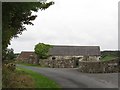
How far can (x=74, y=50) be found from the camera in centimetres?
7006

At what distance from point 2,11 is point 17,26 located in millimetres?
6924

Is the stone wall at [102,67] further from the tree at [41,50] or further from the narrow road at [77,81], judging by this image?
the tree at [41,50]

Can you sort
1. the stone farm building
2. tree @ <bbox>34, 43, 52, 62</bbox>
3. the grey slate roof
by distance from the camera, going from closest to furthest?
tree @ <bbox>34, 43, 52, 62</bbox>
the stone farm building
the grey slate roof

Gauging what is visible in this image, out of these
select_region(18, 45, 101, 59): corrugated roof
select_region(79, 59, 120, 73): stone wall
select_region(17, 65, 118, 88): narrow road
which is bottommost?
select_region(17, 65, 118, 88): narrow road

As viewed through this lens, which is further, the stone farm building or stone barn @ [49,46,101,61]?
stone barn @ [49,46,101,61]

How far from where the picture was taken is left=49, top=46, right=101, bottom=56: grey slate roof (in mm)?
68188

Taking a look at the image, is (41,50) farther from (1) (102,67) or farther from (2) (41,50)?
(1) (102,67)

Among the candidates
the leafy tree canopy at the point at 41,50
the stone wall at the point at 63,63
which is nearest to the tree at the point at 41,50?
the leafy tree canopy at the point at 41,50

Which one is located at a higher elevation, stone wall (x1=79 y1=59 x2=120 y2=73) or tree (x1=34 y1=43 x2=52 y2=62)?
tree (x1=34 y1=43 x2=52 y2=62)

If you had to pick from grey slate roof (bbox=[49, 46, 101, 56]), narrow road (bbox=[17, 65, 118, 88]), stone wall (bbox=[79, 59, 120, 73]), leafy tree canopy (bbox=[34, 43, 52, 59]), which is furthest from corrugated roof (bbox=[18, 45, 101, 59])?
narrow road (bbox=[17, 65, 118, 88])

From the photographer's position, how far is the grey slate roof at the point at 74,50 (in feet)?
224

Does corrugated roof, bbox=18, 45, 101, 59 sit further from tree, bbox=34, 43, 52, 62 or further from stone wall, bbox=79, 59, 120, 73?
stone wall, bbox=79, 59, 120, 73

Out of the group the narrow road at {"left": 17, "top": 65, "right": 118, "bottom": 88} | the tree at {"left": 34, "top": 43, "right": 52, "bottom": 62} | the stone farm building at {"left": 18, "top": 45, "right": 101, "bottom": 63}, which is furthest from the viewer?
the stone farm building at {"left": 18, "top": 45, "right": 101, "bottom": 63}

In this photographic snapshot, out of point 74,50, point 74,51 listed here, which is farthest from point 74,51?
point 74,50
